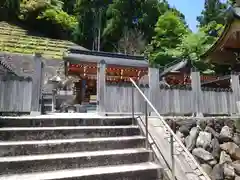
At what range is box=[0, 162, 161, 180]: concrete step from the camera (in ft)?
9.09

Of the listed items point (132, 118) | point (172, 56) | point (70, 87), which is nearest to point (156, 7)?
point (172, 56)

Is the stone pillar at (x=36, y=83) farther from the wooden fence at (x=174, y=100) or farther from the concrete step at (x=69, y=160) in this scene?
the concrete step at (x=69, y=160)

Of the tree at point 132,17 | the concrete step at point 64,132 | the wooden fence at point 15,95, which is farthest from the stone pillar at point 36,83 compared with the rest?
the tree at point 132,17

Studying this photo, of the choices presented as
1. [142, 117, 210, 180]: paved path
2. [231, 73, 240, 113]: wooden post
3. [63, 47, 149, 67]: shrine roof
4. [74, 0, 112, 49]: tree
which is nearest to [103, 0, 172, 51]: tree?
[74, 0, 112, 49]: tree

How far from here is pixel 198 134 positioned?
4.41 meters

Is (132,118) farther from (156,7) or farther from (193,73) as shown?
(156,7)

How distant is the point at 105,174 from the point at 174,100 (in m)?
3.03

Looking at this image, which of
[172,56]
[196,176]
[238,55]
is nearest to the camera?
[196,176]

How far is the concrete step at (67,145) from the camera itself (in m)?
3.14

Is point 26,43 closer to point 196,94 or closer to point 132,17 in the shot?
point 132,17

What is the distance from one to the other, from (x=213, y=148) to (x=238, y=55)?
3350mm

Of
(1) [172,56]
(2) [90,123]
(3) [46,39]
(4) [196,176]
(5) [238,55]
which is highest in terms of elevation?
(3) [46,39]

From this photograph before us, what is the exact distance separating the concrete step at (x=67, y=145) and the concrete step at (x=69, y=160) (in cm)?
11

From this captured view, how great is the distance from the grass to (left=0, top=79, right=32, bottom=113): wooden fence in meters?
16.6
